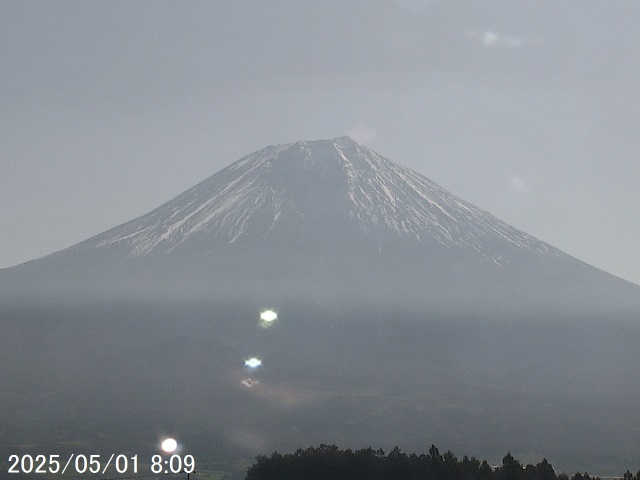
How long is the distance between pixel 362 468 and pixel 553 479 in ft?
67.5

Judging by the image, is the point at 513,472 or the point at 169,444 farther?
the point at 513,472

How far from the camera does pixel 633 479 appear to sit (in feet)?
253

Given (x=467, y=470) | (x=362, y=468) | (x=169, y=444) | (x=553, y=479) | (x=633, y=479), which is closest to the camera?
(x=169, y=444)

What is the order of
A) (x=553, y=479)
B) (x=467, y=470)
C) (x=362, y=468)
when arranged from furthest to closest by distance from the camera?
(x=362, y=468), (x=467, y=470), (x=553, y=479)

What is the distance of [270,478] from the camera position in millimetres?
100000

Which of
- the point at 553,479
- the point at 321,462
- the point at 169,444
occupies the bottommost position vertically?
the point at 169,444

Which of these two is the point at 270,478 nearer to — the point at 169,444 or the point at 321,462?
the point at 321,462

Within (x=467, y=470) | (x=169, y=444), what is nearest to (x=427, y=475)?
(x=467, y=470)

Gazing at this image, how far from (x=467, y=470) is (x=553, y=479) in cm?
862

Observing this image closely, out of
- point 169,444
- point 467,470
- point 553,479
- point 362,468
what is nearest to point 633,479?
point 553,479

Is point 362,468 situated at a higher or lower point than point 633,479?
higher

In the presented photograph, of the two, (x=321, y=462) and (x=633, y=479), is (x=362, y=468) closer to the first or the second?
(x=321, y=462)

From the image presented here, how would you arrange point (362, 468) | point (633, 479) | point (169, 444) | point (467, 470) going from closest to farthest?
point (169, 444) → point (633, 479) → point (467, 470) → point (362, 468)

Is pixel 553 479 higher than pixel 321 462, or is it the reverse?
pixel 321 462
